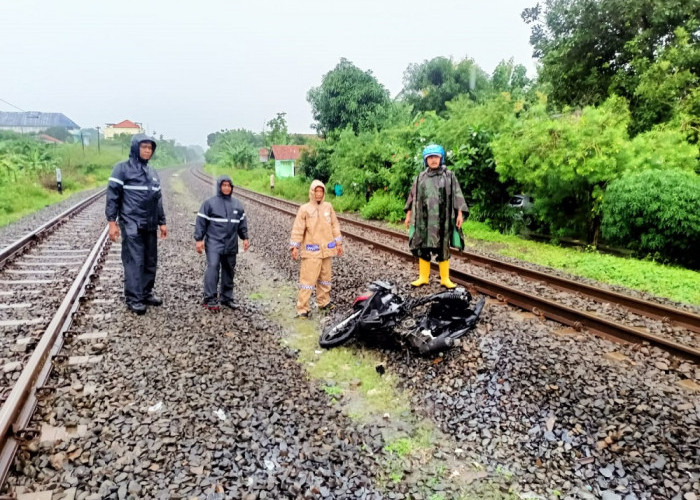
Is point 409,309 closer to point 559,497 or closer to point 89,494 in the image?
point 559,497

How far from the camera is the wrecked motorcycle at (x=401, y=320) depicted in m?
4.68

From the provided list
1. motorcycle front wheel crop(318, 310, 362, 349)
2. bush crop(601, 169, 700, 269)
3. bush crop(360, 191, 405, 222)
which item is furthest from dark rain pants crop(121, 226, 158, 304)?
bush crop(360, 191, 405, 222)

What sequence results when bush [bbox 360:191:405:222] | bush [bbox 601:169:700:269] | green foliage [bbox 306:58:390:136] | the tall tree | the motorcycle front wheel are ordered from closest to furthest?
the motorcycle front wheel < bush [bbox 601:169:700:269] < the tall tree < bush [bbox 360:191:405:222] < green foliage [bbox 306:58:390:136]

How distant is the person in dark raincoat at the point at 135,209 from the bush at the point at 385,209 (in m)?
9.42

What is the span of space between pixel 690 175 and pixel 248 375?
883 centimetres

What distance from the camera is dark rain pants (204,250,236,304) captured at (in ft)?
19.1

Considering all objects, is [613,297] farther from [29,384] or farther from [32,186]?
[32,186]

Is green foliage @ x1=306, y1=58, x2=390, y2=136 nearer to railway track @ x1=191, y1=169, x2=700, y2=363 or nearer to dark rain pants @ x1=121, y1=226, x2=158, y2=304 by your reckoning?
railway track @ x1=191, y1=169, x2=700, y2=363

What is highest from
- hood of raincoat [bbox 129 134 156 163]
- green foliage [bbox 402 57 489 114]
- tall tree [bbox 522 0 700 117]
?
green foliage [bbox 402 57 489 114]

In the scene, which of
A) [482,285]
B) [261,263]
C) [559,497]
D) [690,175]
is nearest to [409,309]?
[482,285]

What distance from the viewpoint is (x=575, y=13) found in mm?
15227

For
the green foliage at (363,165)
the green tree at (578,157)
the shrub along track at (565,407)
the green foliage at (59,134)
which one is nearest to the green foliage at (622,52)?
the green tree at (578,157)

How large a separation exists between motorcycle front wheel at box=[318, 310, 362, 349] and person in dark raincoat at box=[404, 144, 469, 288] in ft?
5.96

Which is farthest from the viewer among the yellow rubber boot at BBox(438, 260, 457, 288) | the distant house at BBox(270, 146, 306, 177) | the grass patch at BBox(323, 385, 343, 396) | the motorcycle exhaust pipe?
the distant house at BBox(270, 146, 306, 177)
